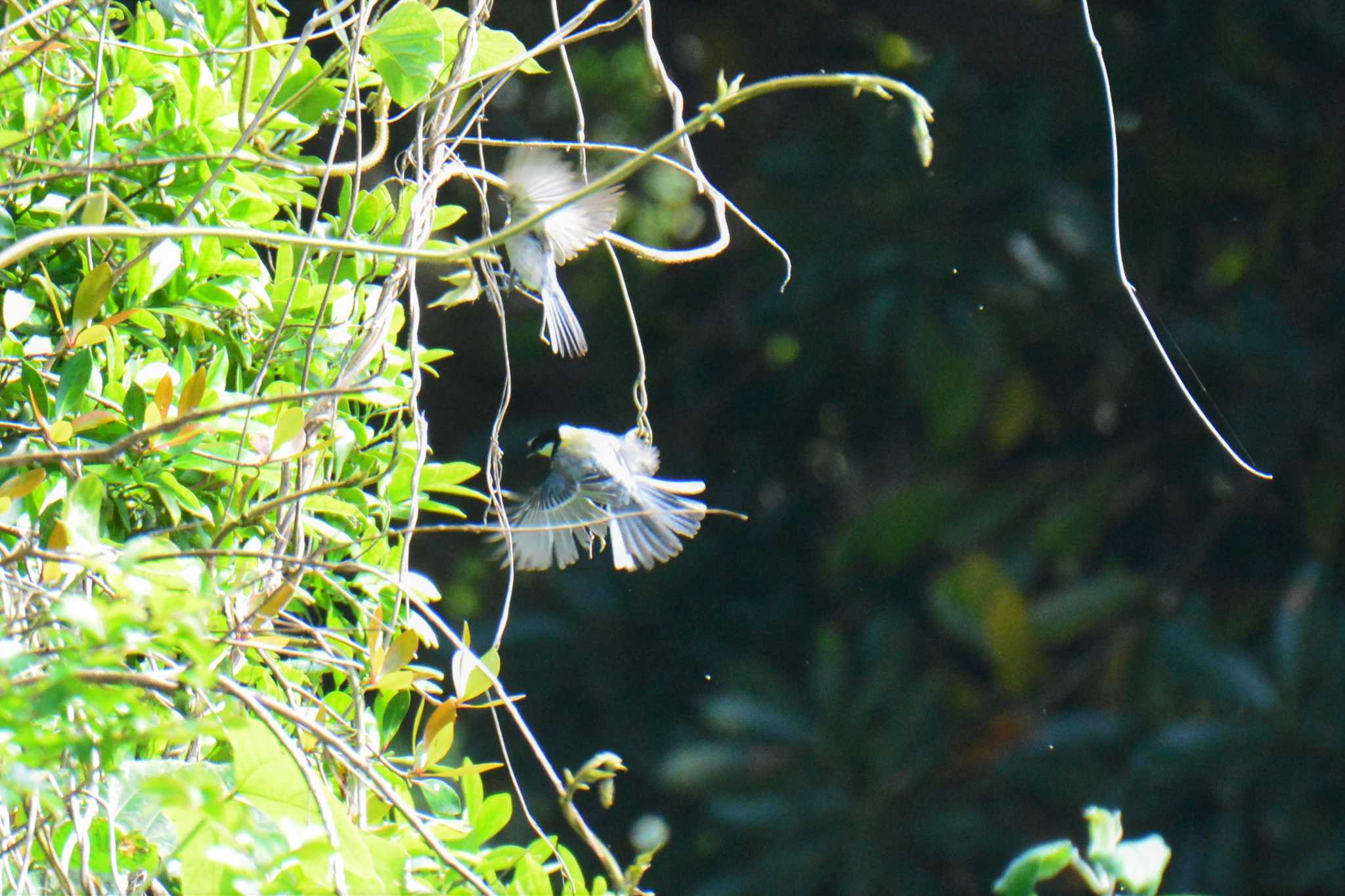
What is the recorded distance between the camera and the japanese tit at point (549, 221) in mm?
933

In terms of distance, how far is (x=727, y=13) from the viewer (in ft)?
9.84

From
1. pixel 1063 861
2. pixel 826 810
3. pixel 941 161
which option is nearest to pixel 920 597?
pixel 826 810

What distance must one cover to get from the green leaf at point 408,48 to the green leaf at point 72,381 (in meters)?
0.23

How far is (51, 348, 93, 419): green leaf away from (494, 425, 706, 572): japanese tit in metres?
0.34

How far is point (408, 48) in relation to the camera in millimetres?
753

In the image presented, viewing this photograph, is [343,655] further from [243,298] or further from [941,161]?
[941,161]

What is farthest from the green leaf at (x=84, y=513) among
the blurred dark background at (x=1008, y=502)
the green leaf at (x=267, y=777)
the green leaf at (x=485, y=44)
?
A: the blurred dark background at (x=1008, y=502)

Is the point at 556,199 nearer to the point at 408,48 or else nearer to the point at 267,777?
the point at 408,48

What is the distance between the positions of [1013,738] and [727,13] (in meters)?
1.73

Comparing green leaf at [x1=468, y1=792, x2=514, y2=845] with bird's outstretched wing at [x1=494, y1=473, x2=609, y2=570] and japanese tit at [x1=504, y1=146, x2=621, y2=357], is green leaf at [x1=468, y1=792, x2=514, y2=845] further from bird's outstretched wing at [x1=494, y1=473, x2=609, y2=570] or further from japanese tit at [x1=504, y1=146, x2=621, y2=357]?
japanese tit at [x1=504, y1=146, x2=621, y2=357]

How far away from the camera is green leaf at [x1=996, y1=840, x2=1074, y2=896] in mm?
393

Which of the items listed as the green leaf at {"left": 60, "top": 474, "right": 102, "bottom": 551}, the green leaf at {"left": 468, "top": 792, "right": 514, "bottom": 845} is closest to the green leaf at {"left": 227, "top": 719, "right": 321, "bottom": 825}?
the green leaf at {"left": 60, "top": 474, "right": 102, "bottom": 551}

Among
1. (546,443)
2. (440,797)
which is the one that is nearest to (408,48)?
(546,443)

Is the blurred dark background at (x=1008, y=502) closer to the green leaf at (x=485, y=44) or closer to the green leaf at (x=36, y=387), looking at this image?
the green leaf at (x=485, y=44)
